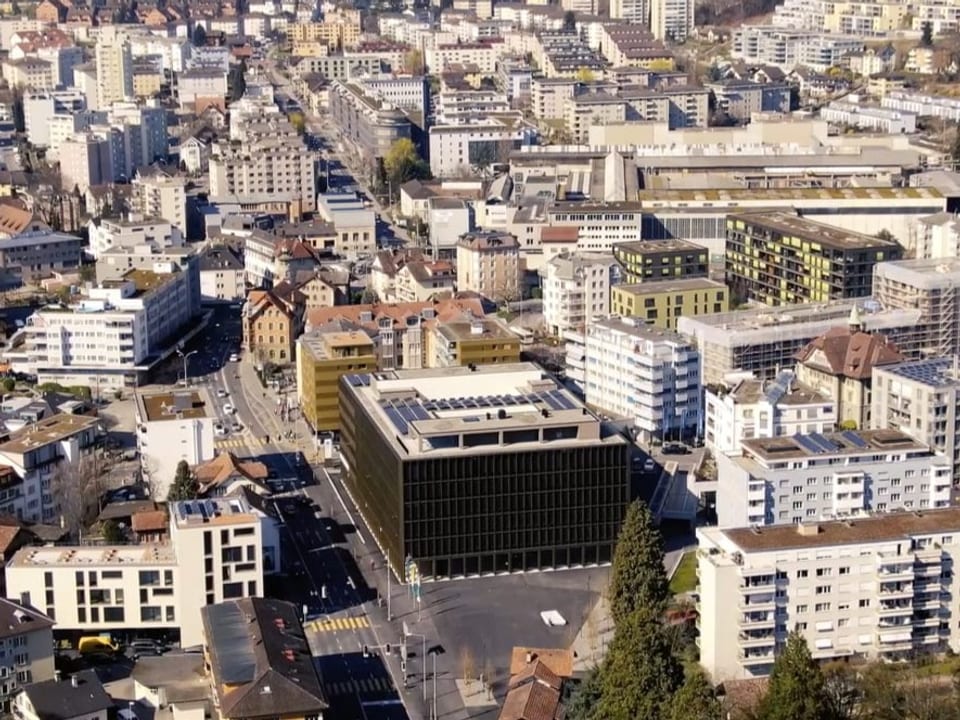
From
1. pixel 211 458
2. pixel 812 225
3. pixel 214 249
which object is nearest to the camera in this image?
pixel 211 458

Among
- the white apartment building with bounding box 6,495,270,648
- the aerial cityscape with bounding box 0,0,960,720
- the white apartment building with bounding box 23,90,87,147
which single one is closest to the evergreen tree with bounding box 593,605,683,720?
the aerial cityscape with bounding box 0,0,960,720

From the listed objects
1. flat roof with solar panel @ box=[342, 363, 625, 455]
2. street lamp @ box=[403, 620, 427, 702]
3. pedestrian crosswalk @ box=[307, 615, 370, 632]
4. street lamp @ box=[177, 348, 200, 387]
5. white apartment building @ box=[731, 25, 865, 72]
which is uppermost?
white apartment building @ box=[731, 25, 865, 72]

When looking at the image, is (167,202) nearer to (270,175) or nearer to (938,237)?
(270,175)

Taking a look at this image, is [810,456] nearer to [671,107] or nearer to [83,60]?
[671,107]

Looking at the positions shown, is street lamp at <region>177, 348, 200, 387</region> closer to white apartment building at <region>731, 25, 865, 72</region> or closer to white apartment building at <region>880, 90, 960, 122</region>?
white apartment building at <region>880, 90, 960, 122</region>

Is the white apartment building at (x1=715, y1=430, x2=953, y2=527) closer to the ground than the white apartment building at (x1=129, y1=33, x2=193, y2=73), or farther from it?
closer to the ground

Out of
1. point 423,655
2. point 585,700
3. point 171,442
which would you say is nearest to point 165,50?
point 171,442

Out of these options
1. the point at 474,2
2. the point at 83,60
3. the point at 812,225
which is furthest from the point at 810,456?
the point at 474,2
